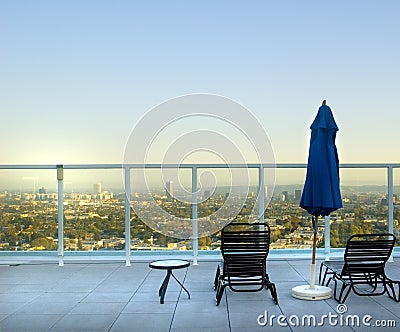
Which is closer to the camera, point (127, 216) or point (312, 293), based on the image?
point (312, 293)

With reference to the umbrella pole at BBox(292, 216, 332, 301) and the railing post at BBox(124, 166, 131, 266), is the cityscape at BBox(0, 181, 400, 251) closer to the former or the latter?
the railing post at BBox(124, 166, 131, 266)

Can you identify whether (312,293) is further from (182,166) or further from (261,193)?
(182,166)

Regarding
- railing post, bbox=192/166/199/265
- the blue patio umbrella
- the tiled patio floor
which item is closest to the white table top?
the tiled patio floor

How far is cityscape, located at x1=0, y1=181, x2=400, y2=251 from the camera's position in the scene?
8.51 metres

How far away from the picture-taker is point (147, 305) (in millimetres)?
5875

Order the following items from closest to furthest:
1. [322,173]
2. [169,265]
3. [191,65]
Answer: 1. [322,173]
2. [169,265]
3. [191,65]

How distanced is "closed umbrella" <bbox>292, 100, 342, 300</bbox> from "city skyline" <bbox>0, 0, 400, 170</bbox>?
5758mm

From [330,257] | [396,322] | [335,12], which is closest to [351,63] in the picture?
[335,12]

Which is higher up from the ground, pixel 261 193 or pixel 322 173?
pixel 322 173

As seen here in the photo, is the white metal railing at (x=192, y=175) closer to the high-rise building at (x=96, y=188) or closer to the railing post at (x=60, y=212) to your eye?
the railing post at (x=60, y=212)

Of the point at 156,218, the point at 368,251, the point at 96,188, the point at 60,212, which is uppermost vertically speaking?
the point at 96,188

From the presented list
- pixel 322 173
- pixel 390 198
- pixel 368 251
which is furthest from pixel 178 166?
pixel 368 251

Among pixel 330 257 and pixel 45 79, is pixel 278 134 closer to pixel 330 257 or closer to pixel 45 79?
pixel 330 257

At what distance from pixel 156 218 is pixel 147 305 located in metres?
2.77
